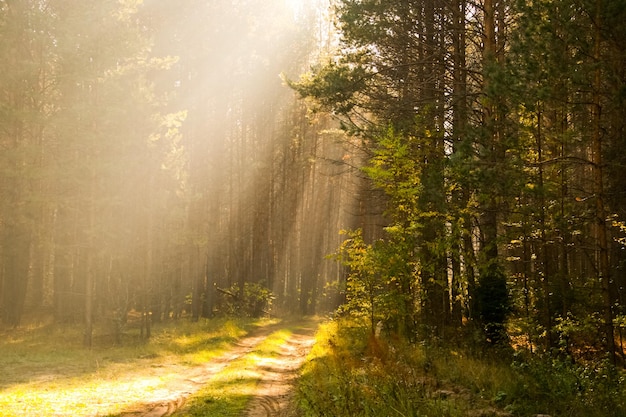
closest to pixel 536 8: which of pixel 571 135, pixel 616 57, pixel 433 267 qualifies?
pixel 616 57

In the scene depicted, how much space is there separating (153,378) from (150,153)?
9948 millimetres

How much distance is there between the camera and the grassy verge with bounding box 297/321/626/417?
650cm

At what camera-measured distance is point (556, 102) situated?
396 inches

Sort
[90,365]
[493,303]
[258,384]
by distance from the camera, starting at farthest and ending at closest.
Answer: [90,365], [493,303], [258,384]

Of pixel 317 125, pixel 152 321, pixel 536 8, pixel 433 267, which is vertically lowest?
pixel 152 321

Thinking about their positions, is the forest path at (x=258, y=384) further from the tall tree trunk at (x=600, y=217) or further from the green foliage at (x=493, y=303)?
the tall tree trunk at (x=600, y=217)

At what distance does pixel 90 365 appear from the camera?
46.9 ft

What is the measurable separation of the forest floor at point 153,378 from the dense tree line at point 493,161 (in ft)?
12.2

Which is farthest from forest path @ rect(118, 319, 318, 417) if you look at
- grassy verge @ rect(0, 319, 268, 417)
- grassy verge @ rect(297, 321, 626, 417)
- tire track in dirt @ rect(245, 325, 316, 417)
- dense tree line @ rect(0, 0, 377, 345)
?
dense tree line @ rect(0, 0, 377, 345)

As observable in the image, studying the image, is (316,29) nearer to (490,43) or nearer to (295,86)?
(295,86)

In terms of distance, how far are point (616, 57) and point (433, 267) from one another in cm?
584

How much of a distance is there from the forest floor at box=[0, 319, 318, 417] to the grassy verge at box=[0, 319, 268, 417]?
0.02 meters

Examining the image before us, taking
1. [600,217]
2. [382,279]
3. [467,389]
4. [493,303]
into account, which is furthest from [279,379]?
[600,217]

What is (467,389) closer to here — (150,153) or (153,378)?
(153,378)
